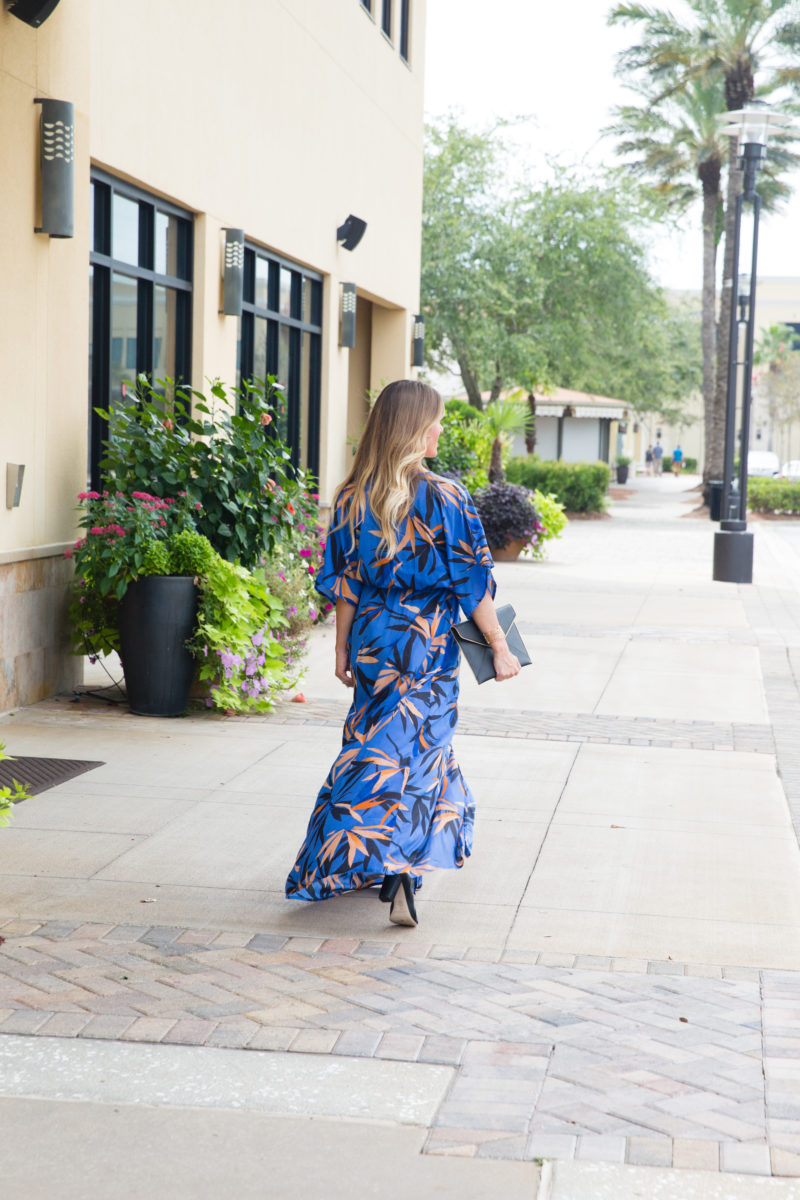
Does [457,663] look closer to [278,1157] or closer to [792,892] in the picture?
[792,892]

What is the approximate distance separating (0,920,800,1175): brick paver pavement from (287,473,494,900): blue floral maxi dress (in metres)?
0.31

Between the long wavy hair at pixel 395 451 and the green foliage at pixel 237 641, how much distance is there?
3.22 metres

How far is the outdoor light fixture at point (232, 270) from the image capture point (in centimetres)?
1101

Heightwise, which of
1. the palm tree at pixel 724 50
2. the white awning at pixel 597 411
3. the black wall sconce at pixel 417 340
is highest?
the palm tree at pixel 724 50

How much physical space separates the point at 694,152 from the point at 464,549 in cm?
3770

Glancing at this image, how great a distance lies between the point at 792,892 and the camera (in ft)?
16.5

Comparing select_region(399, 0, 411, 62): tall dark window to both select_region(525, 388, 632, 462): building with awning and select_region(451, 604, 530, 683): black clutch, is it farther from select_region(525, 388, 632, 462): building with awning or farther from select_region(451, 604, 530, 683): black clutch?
select_region(525, 388, 632, 462): building with awning

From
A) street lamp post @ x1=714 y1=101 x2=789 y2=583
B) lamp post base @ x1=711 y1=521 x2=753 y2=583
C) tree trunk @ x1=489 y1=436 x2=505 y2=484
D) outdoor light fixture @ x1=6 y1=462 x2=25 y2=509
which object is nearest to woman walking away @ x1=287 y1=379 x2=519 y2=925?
outdoor light fixture @ x1=6 y1=462 x2=25 y2=509

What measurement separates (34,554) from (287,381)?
6.37 m

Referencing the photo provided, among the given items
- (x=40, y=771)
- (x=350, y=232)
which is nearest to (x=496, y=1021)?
(x=40, y=771)

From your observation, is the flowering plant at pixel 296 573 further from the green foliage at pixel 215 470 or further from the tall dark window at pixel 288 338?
the tall dark window at pixel 288 338

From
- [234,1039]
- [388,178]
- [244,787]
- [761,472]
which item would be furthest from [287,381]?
[761,472]

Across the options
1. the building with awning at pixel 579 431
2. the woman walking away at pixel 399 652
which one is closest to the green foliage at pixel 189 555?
the woman walking away at pixel 399 652

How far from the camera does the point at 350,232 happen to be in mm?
14688
